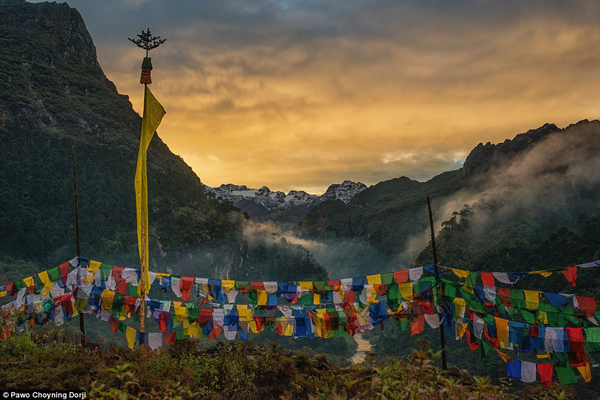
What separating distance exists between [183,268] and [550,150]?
11222 centimetres

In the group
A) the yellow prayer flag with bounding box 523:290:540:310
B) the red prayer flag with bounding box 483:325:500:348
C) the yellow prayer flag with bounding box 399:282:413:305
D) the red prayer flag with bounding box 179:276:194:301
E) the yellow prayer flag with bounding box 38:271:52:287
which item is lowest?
the red prayer flag with bounding box 483:325:500:348

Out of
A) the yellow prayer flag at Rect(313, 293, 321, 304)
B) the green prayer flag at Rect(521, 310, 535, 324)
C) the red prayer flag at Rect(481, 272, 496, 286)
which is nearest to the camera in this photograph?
the green prayer flag at Rect(521, 310, 535, 324)

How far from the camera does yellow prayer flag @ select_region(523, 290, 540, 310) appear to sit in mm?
12227

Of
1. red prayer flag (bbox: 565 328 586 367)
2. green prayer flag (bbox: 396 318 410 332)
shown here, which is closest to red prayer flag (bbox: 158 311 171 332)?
green prayer flag (bbox: 396 318 410 332)

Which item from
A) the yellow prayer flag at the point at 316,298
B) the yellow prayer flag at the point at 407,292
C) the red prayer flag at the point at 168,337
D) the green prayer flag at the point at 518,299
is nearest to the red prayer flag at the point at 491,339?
the green prayer flag at the point at 518,299

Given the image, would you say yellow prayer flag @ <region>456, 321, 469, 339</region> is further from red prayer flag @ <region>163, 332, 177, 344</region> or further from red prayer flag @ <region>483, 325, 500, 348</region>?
red prayer flag @ <region>163, 332, 177, 344</region>

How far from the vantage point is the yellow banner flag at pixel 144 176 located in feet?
35.0

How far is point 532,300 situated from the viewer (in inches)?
483

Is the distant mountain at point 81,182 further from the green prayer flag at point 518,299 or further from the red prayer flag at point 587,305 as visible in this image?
the red prayer flag at point 587,305

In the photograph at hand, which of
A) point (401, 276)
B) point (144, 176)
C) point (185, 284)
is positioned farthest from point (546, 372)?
point (144, 176)

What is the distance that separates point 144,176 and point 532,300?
38.1 feet

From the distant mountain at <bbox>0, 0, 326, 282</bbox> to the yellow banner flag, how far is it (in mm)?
68507

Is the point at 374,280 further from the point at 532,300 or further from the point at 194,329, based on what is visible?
the point at 194,329

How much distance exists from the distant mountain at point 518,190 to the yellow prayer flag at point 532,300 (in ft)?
198
